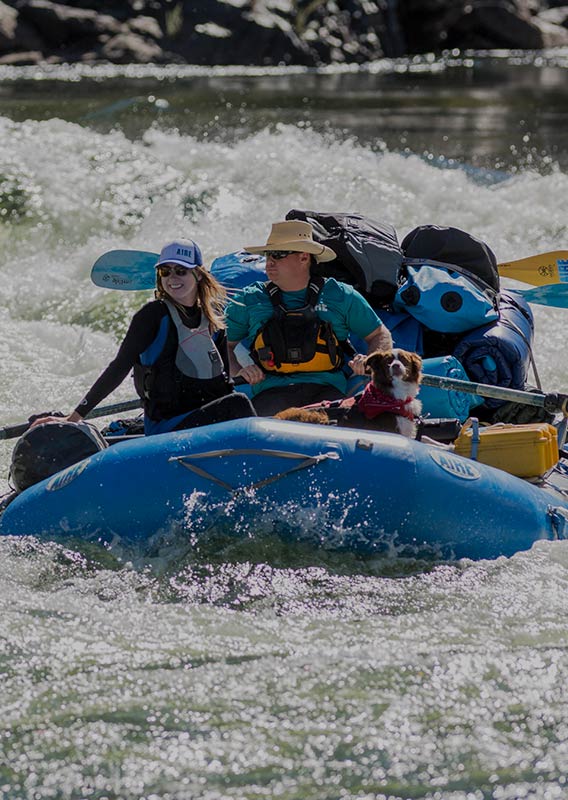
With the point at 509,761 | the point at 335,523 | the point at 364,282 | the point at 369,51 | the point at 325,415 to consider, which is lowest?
the point at 509,761

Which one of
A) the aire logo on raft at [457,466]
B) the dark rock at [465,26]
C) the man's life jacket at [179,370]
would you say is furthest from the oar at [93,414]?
the dark rock at [465,26]

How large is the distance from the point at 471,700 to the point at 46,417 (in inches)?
79.1

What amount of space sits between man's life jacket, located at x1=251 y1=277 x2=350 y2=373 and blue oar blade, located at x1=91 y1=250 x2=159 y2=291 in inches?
33.0

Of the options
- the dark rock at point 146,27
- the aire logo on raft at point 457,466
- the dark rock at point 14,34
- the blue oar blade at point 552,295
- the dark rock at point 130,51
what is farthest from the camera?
the dark rock at point 146,27

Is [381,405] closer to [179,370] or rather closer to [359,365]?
[359,365]

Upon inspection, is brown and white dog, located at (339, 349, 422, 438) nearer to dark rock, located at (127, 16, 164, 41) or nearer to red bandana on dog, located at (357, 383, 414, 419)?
red bandana on dog, located at (357, 383, 414, 419)

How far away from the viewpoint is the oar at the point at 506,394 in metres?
4.93

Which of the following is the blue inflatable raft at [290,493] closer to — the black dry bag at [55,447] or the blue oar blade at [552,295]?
the black dry bag at [55,447]

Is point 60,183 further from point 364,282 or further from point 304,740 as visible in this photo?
point 304,740

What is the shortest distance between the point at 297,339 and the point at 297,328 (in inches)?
1.9

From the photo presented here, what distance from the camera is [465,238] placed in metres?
6.43

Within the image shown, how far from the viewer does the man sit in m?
5.23

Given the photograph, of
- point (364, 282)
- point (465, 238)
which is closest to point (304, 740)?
point (364, 282)

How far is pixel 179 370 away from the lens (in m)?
4.67
